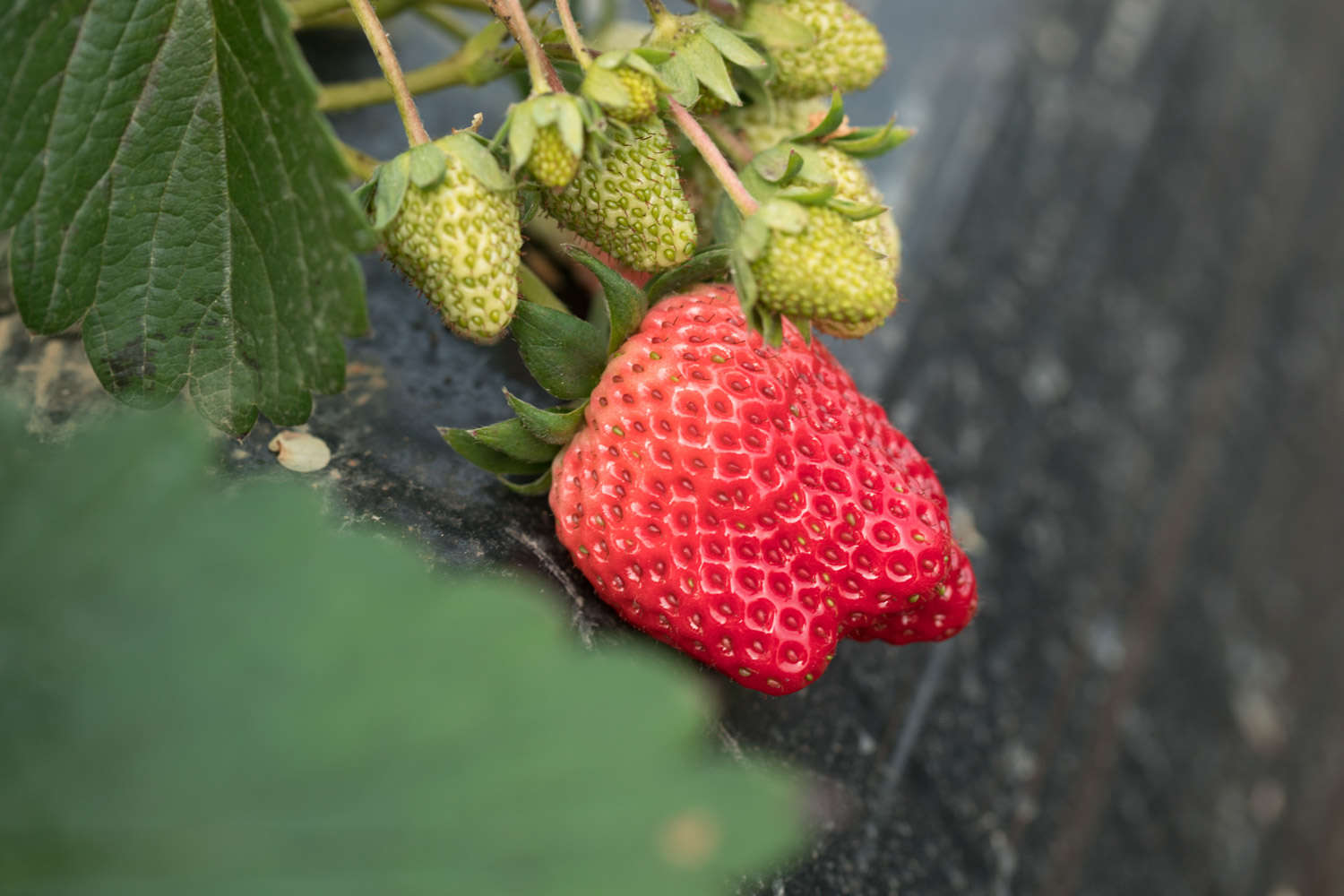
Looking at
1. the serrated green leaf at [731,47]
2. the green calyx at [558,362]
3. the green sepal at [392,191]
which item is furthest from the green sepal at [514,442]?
the serrated green leaf at [731,47]

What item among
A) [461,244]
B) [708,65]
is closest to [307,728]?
[461,244]

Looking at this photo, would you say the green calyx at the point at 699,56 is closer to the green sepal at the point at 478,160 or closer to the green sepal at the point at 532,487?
the green sepal at the point at 478,160

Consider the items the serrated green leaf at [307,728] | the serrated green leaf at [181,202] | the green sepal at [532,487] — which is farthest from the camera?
the green sepal at [532,487]

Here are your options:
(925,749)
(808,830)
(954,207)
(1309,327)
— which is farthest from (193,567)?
(1309,327)

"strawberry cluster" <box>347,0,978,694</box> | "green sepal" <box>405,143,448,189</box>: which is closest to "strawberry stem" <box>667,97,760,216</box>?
"strawberry cluster" <box>347,0,978,694</box>

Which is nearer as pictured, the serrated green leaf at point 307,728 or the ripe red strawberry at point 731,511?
the serrated green leaf at point 307,728

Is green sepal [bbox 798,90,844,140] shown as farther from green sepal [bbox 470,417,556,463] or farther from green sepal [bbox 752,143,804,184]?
green sepal [bbox 470,417,556,463]

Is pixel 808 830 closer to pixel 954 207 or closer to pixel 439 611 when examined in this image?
pixel 439 611

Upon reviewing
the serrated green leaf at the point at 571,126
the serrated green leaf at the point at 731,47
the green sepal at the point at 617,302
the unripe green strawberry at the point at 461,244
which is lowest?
the green sepal at the point at 617,302
